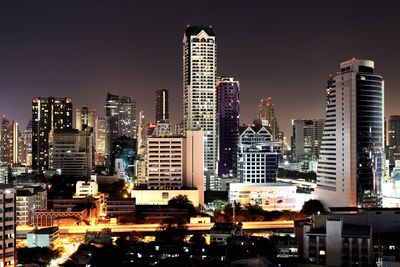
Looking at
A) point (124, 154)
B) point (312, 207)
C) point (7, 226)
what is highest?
point (124, 154)

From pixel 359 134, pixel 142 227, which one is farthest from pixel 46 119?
pixel 359 134

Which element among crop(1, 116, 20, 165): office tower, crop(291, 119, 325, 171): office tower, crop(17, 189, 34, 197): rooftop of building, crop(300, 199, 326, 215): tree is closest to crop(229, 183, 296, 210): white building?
crop(300, 199, 326, 215): tree

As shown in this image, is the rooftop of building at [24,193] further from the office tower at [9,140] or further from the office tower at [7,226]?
the office tower at [9,140]

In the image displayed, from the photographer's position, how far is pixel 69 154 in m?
30.8

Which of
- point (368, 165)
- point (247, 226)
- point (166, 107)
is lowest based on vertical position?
point (247, 226)

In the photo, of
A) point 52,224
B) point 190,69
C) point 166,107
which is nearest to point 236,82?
point 190,69

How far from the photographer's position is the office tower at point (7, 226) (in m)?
9.63

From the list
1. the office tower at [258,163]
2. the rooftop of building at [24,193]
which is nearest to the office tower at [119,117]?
the office tower at [258,163]

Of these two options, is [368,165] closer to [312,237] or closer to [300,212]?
[300,212]

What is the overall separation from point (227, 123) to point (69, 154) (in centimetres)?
878

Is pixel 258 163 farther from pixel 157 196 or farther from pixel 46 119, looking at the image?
pixel 46 119

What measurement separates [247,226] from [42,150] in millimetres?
22356

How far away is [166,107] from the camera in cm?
4184

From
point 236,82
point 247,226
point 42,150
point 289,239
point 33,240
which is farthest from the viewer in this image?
point 42,150
